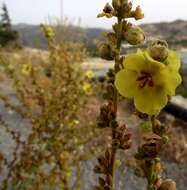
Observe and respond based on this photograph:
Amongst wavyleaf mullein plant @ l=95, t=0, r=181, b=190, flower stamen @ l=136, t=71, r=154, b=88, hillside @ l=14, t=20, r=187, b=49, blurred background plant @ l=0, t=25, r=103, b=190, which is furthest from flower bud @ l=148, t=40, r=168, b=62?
blurred background plant @ l=0, t=25, r=103, b=190

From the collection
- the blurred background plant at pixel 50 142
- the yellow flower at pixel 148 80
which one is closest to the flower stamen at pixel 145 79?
the yellow flower at pixel 148 80

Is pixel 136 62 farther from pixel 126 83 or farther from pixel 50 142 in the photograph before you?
pixel 50 142

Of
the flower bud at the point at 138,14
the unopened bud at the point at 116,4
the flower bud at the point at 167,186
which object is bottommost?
the flower bud at the point at 167,186

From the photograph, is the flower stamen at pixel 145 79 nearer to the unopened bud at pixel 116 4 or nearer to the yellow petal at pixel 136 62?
the yellow petal at pixel 136 62

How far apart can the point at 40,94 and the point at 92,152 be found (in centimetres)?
65

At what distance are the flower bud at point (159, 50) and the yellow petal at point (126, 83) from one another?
9 cm

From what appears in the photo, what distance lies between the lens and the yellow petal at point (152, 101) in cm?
109

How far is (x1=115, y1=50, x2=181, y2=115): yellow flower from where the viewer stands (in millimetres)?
1083

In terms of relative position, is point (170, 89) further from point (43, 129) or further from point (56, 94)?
point (56, 94)

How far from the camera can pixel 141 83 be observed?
3.88ft

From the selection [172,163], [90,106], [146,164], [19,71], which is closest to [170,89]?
[146,164]

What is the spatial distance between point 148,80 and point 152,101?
11 centimetres

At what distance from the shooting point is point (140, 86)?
3.85ft

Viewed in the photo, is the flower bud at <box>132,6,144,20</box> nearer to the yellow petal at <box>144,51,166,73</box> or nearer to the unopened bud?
the unopened bud
